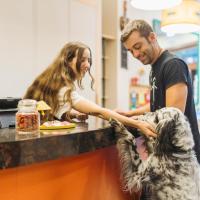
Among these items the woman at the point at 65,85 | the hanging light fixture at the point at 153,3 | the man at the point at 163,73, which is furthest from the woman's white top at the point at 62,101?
the hanging light fixture at the point at 153,3

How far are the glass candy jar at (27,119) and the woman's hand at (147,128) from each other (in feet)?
1.53

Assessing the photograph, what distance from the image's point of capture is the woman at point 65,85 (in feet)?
5.54

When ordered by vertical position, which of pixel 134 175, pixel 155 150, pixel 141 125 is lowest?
pixel 134 175

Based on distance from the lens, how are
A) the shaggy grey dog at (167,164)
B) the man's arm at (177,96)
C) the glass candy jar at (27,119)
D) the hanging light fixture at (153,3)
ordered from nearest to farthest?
the glass candy jar at (27,119), the shaggy grey dog at (167,164), the man's arm at (177,96), the hanging light fixture at (153,3)

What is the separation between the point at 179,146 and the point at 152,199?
0.27 m

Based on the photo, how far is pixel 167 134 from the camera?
53.7 inches

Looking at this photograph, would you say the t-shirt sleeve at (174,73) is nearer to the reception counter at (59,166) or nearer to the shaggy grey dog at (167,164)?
the shaggy grey dog at (167,164)

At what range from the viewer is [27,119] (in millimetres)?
1249

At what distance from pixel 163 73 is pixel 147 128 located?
0.42 meters

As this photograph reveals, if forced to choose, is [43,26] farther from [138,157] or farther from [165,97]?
[138,157]

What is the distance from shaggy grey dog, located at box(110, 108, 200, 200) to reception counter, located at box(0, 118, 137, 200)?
13cm

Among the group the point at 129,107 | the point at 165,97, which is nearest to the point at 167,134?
the point at 165,97

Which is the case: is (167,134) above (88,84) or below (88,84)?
below

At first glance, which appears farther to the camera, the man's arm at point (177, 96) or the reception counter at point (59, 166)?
the man's arm at point (177, 96)
